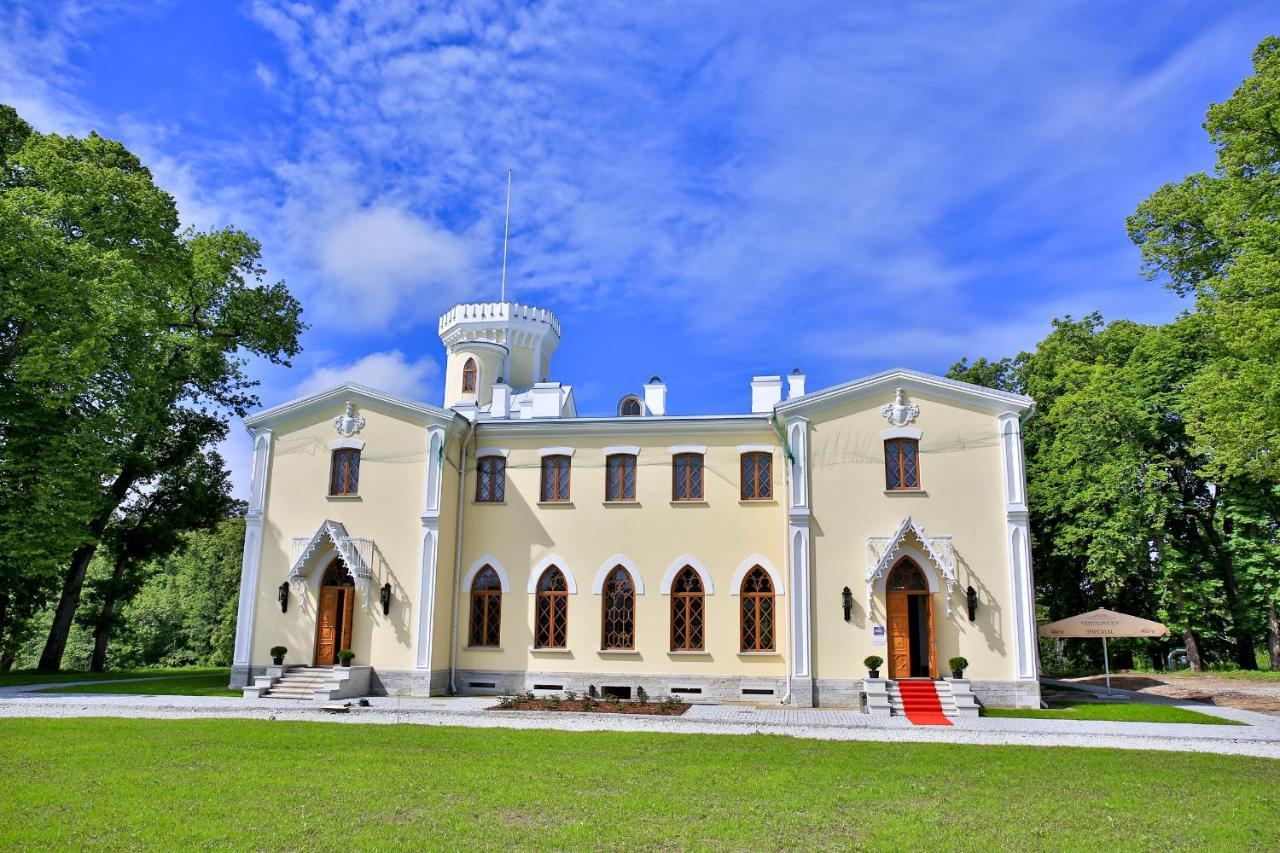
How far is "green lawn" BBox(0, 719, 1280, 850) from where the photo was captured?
763cm

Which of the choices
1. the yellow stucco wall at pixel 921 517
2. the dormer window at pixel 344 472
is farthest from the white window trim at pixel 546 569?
the yellow stucco wall at pixel 921 517

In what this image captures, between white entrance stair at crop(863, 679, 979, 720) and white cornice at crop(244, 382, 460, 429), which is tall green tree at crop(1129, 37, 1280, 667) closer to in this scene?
white entrance stair at crop(863, 679, 979, 720)

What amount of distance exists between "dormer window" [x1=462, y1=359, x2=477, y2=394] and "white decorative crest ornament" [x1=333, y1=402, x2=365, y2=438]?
8.81 meters

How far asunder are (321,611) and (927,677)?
1357 centimetres

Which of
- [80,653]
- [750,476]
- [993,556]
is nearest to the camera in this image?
[993,556]

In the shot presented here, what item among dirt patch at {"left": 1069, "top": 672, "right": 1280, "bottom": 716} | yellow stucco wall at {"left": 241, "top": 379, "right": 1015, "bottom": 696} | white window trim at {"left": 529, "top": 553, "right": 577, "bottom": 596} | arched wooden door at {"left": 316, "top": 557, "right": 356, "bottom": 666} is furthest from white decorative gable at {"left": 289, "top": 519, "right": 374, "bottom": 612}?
dirt patch at {"left": 1069, "top": 672, "right": 1280, "bottom": 716}

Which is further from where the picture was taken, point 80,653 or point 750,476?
point 80,653

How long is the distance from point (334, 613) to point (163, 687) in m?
4.54

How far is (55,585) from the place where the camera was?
26.8 m

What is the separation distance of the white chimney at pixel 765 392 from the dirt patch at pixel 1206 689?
37.0 feet

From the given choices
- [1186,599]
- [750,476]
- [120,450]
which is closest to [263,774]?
[750,476]

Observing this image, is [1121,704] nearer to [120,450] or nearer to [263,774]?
[263,774]

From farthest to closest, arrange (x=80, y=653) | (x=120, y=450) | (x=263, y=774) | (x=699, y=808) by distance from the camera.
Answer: (x=80, y=653), (x=120, y=450), (x=263, y=774), (x=699, y=808)

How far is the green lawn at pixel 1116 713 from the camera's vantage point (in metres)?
16.6
